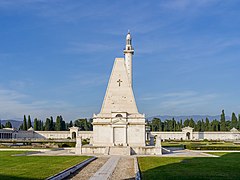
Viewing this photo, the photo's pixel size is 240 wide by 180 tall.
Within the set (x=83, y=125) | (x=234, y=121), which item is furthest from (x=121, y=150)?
(x=83, y=125)

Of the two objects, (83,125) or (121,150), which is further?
(83,125)

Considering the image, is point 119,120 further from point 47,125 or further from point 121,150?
point 47,125

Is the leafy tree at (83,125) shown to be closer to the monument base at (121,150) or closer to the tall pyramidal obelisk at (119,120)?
the tall pyramidal obelisk at (119,120)


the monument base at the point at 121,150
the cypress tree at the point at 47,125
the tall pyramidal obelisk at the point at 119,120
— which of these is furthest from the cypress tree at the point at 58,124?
the monument base at the point at 121,150

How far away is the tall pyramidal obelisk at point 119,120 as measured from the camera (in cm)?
4538

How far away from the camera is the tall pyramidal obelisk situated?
45.4 m

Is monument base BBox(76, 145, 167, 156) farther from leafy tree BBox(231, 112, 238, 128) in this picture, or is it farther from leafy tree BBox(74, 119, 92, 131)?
leafy tree BBox(74, 119, 92, 131)

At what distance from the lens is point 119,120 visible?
4528cm

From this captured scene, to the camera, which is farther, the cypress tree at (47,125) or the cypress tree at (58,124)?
the cypress tree at (58,124)

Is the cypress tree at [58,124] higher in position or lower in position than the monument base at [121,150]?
higher

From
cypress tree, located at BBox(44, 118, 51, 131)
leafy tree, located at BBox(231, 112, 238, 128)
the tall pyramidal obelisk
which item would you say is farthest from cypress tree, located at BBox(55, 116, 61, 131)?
the tall pyramidal obelisk

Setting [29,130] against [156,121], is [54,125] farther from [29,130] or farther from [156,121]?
[156,121]

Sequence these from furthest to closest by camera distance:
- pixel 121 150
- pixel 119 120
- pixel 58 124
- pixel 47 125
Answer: pixel 58 124
pixel 47 125
pixel 119 120
pixel 121 150

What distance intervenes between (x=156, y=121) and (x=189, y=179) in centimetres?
12007
